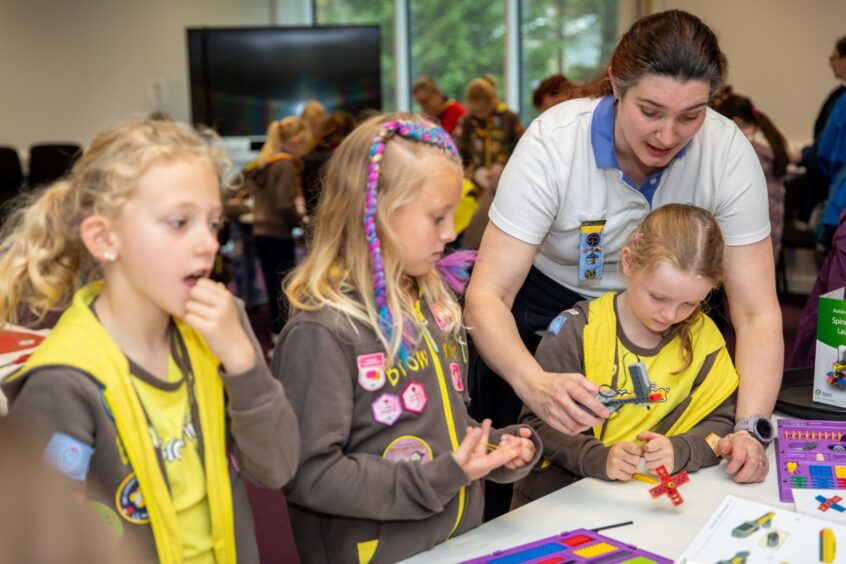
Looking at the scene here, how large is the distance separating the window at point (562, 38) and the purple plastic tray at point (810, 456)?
6589 mm

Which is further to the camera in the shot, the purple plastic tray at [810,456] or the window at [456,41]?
the window at [456,41]

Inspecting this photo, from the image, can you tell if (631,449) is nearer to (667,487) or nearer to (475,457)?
(667,487)

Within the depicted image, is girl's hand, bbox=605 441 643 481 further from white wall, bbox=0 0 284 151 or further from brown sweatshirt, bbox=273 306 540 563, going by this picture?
white wall, bbox=0 0 284 151

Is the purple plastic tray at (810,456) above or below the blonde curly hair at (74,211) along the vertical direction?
below

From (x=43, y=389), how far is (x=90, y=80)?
27.4ft

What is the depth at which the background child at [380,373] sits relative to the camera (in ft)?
4.26

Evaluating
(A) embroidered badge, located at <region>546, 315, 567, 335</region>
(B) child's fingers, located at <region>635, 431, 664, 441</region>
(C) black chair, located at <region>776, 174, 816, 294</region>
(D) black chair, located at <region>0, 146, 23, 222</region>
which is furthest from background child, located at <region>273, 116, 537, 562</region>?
(D) black chair, located at <region>0, 146, 23, 222</region>

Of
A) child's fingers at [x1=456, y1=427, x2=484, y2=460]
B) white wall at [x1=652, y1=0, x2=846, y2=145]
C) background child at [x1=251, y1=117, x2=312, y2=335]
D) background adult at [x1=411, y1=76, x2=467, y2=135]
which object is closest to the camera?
child's fingers at [x1=456, y1=427, x2=484, y2=460]

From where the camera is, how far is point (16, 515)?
550 millimetres

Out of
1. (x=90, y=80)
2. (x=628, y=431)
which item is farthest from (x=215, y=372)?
(x=90, y=80)

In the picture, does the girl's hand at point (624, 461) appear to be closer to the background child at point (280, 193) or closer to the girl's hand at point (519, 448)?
the girl's hand at point (519, 448)

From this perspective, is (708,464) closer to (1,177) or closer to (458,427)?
(458,427)

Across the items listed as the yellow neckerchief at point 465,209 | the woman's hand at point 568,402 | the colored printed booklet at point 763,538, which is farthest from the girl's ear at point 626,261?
the yellow neckerchief at point 465,209

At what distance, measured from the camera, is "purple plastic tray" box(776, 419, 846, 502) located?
152 centimetres
